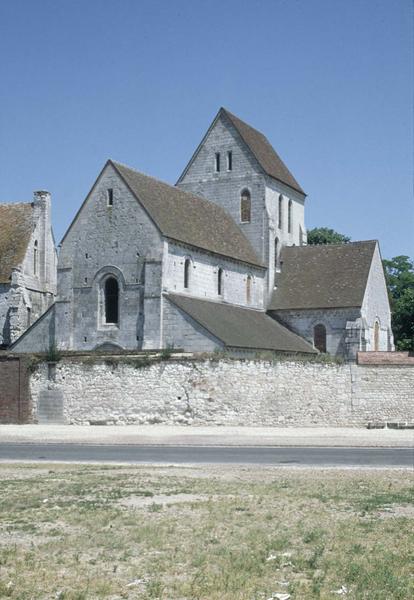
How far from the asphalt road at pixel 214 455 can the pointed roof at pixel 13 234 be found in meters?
25.0

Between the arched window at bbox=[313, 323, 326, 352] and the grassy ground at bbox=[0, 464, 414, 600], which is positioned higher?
the arched window at bbox=[313, 323, 326, 352]

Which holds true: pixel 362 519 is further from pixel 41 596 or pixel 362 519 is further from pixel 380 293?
pixel 380 293

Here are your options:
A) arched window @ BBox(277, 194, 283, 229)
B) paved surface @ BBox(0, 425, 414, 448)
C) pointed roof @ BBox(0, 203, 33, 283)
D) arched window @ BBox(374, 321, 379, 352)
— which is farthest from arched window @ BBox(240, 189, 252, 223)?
paved surface @ BBox(0, 425, 414, 448)

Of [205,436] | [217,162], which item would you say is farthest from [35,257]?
[205,436]

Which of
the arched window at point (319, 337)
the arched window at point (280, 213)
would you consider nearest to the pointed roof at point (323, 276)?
the arched window at point (319, 337)

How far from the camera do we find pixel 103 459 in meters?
23.2

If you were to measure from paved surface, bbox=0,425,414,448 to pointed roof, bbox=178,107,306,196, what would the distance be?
2556 centimetres

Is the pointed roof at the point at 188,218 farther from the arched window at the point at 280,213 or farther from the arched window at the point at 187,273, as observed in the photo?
the arched window at the point at 280,213

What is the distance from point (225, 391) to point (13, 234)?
22410 mm

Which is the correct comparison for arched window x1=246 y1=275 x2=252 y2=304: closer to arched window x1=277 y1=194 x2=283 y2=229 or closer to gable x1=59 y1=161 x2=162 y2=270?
arched window x1=277 y1=194 x2=283 y2=229

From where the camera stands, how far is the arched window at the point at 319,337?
177ft

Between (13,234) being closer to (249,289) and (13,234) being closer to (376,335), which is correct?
(249,289)

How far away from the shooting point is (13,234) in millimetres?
54312

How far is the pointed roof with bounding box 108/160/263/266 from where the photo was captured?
151 feet
